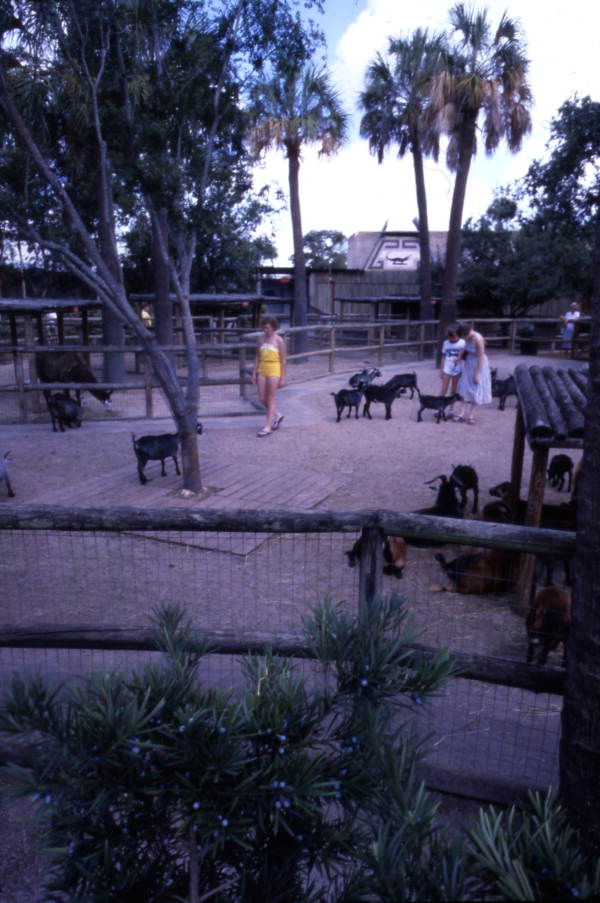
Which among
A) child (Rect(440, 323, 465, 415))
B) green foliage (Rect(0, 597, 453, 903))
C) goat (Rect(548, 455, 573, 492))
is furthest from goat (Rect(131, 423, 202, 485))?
green foliage (Rect(0, 597, 453, 903))

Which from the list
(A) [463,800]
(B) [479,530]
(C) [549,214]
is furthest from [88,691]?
(C) [549,214]

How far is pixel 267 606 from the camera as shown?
16.8 feet

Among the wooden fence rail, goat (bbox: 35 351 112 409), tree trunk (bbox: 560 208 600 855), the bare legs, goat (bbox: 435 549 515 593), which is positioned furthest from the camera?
goat (bbox: 35 351 112 409)

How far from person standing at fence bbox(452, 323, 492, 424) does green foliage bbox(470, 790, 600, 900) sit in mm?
10726

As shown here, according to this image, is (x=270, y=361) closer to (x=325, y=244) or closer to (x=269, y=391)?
(x=269, y=391)

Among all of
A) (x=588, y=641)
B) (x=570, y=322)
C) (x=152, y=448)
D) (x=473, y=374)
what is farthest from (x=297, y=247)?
(x=588, y=641)

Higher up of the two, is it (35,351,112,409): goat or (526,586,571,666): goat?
(35,351,112,409): goat

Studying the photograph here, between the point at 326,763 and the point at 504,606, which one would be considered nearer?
the point at 326,763

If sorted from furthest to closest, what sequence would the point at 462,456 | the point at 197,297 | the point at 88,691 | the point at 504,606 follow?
the point at 197,297
the point at 462,456
the point at 504,606
the point at 88,691

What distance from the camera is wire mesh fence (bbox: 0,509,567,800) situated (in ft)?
10.7

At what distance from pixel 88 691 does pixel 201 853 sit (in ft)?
1.49

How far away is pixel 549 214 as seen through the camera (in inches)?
523

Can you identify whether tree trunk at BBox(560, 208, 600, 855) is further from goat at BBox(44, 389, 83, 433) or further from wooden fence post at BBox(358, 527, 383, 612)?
goat at BBox(44, 389, 83, 433)

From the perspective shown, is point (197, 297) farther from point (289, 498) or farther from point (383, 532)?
point (383, 532)
